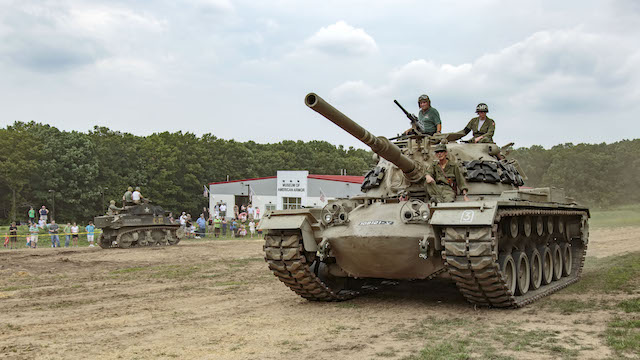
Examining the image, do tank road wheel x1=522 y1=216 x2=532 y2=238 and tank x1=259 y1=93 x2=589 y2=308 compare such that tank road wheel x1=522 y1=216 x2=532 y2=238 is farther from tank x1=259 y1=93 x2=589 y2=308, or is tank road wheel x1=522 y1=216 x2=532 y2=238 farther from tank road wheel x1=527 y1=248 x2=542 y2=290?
tank road wheel x1=527 y1=248 x2=542 y2=290

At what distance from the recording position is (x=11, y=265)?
62.7 ft

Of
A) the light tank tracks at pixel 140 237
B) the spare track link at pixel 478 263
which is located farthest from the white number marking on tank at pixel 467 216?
the light tank tracks at pixel 140 237

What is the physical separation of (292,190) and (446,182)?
40.1m

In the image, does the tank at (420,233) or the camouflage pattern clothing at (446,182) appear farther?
the camouflage pattern clothing at (446,182)

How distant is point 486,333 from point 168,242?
23.0m

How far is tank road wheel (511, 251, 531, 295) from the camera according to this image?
1116 cm

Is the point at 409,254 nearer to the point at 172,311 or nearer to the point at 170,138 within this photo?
the point at 172,311

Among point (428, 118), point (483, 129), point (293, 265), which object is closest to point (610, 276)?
point (483, 129)

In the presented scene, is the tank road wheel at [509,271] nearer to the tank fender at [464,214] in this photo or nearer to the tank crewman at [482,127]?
the tank fender at [464,214]

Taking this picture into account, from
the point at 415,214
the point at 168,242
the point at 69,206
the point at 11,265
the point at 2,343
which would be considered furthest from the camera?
the point at 69,206

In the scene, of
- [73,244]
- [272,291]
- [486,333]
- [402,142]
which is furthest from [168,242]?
[486,333]

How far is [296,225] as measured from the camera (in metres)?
10.5

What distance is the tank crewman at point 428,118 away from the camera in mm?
13039

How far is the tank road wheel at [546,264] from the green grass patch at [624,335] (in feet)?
13.9
